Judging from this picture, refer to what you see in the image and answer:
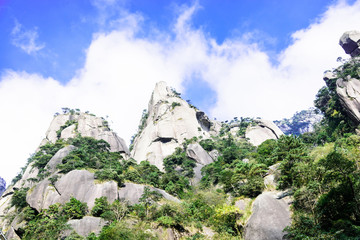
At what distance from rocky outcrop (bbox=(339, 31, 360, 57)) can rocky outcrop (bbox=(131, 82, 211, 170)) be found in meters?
38.0

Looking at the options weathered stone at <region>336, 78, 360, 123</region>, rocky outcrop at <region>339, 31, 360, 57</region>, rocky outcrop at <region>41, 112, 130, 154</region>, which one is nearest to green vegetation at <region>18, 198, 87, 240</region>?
rocky outcrop at <region>41, 112, 130, 154</region>

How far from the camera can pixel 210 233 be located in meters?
20.7

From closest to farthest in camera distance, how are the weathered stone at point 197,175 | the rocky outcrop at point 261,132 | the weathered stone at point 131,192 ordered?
the weathered stone at point 131,192 → the weathered stone at point 197,175 → the rocky outcrop at point 261,132

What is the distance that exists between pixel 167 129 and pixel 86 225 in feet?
120

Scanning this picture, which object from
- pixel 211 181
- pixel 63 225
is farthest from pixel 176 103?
pixel 63 225

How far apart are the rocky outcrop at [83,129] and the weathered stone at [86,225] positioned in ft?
104

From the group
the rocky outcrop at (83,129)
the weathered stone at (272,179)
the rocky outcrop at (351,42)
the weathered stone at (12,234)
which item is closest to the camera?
the weathered stone at (272,179)

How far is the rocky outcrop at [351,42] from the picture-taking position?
51344mm

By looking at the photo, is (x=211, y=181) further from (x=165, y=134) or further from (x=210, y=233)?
(x=165, y=134)

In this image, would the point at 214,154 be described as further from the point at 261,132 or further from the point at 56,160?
the point at 56,160

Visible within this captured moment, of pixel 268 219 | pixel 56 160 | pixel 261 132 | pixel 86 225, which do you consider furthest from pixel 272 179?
pixel 261 132

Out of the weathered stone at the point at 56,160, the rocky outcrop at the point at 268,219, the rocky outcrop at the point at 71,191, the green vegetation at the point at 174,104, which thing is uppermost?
the green vegetation at the point at 174,104

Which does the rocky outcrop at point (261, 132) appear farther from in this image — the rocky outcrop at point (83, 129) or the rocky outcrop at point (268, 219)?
the rocky outcrop at point (268, 219)

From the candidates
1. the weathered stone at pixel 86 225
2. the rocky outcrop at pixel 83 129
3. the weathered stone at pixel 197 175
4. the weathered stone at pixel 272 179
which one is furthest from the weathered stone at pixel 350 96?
the rocky outcrop at pixel 83 129
